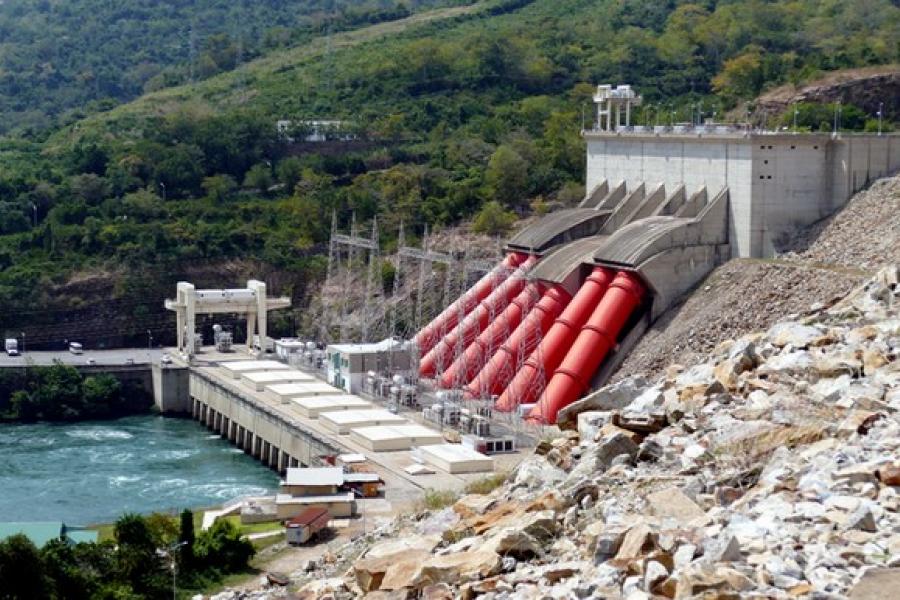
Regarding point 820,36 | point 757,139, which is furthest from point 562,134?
point 757,139

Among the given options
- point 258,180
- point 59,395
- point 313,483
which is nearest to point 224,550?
point 313,483

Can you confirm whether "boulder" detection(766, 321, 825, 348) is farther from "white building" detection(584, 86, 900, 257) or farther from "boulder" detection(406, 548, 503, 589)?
"white building" detection(584, 86, 900, 257)

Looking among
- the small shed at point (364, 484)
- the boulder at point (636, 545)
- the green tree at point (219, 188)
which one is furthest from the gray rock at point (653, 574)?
the green tree at point (219, 188)

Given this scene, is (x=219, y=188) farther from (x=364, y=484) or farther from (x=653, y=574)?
(x=653, y=574)

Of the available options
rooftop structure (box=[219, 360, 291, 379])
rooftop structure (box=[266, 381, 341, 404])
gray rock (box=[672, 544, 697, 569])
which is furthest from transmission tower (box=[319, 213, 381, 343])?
gray rock (box=[672, 544, 697, 569])

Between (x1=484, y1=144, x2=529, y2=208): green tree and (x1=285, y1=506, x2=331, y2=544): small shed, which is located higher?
(x1=484, y1=144, x2=529, y2=208): green tree
